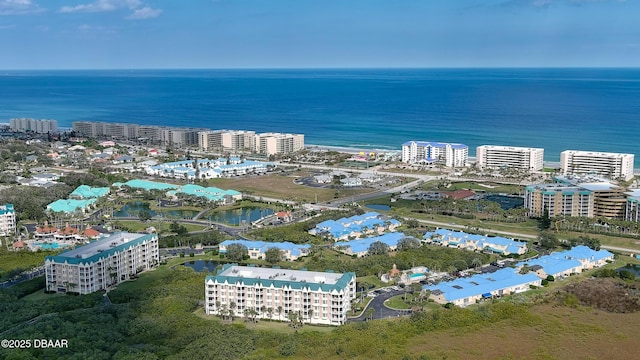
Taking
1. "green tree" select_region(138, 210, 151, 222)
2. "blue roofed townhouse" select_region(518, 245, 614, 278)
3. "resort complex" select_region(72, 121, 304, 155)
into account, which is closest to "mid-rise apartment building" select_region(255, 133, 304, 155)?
"resort complex" select_region(72, 121, 304, 155)

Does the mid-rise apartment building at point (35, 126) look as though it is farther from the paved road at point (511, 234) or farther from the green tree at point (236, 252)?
the paved road at point (511, 234)

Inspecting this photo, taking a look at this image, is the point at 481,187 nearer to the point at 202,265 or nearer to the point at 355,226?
the point at 355,226

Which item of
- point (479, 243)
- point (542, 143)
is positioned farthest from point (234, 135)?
point (479, 243)

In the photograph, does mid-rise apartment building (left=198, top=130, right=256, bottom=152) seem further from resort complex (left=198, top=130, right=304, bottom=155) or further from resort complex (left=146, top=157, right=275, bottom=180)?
resort complex (left=146, top=157, right=275, bottom=180)

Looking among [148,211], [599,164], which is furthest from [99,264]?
[599,164]

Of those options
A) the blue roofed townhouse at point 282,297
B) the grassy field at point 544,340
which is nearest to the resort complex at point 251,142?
the blue roofed townhouse at point 282,297
